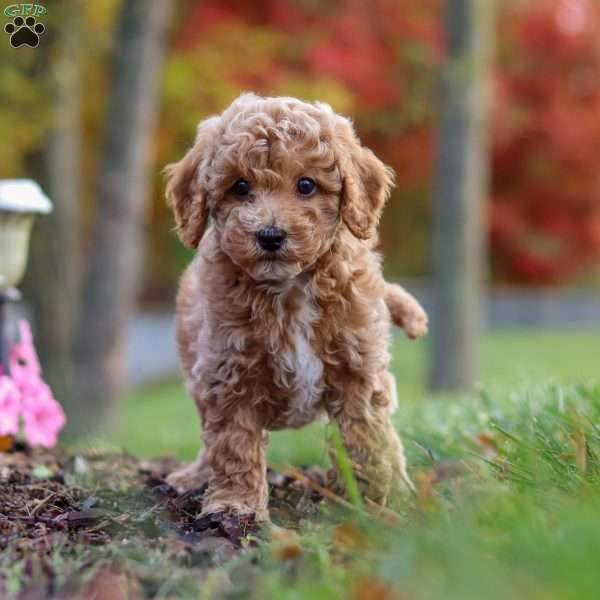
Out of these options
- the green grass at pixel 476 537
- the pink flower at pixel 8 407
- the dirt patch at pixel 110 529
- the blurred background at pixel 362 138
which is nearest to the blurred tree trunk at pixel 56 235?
the blurred background at pixel 362 138

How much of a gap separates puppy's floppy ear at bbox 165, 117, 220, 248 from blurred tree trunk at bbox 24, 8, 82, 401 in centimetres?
966

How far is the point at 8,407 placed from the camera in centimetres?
563

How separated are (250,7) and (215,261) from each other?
15644mm

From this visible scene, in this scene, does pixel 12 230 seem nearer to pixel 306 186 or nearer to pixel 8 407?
pixel 8 407

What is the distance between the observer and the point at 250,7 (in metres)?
19.0

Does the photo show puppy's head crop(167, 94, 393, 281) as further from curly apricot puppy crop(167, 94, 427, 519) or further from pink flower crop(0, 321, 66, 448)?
pink flower crop(0, 321, 66, 448)

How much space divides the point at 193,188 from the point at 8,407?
6.68ft

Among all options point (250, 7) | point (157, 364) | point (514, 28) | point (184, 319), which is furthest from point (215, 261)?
point (514, 28)

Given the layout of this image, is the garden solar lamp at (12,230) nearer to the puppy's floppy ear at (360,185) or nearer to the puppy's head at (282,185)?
the puppy's head at (282,185)

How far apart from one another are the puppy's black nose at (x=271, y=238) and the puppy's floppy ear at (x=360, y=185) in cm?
39

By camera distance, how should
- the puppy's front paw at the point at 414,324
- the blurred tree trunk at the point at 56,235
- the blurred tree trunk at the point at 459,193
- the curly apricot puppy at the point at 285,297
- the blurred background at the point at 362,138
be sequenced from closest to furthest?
the curly apricot puppy at the point at 285,297
the puppy's front paw at the point at 414,324
the blurred background at the point at 362,138
the blurred tree trunk at the point at 459,193
the blurred tree trunk at the point at 56,235

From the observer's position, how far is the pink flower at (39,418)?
5.80m

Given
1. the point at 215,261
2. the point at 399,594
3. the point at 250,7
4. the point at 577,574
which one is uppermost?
the point at 250,7

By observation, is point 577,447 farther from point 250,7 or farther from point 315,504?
point 250,7
